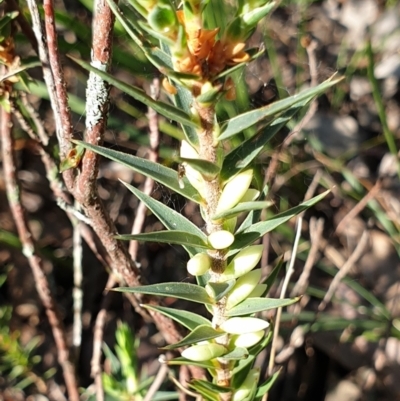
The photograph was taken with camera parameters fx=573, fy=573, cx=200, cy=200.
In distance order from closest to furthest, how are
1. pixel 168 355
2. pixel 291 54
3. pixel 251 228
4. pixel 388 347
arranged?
pixel 251 228, pixel 168 355, pixel 388 347, pixel 291 54

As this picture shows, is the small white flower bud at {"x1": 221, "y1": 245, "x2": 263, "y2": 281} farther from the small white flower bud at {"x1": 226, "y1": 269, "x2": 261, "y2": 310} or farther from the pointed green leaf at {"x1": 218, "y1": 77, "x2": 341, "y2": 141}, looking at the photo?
the pointed green leaf at {"x1": 218, "y1": 77, "x2": 341, "y2": 141}

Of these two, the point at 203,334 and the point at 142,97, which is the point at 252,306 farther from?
the point at 142,97

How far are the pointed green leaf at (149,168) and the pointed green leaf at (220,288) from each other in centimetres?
10

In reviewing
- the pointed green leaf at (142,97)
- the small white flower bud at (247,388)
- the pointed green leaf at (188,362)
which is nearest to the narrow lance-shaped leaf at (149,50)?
the pointed green leaf at (142,97)

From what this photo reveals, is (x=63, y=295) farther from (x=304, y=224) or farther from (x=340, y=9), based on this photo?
(x=340, y=9)

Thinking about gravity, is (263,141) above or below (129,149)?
above

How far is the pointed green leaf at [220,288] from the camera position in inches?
24.3

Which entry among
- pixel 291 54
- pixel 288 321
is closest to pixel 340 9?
pixel 291 54

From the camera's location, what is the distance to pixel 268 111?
49 centimetres

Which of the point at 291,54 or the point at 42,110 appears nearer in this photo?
the point at 42,110

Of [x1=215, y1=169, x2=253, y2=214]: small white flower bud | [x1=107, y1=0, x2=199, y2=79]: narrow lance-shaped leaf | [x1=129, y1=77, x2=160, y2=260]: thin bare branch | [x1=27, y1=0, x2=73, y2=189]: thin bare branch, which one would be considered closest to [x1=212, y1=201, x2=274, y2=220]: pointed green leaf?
[x1=215, y1=169, x2=253, y2=214]: small white flower bud

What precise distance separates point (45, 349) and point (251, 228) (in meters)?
1.17

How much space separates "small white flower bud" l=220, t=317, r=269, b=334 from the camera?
0.66m

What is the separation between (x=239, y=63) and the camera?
0.49 metres
